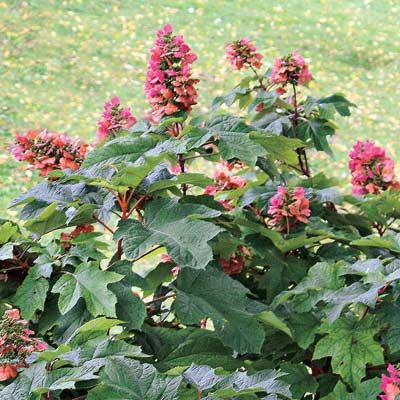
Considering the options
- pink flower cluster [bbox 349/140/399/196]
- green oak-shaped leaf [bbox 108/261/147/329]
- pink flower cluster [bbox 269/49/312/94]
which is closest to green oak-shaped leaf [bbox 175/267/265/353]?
green oak-shaped leaf [bbox 108/261/147/329]

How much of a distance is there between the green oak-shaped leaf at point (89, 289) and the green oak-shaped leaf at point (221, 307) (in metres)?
0.21

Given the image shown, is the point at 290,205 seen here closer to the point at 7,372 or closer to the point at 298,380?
the point at 298,380

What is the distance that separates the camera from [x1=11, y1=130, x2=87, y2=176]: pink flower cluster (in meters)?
2.40

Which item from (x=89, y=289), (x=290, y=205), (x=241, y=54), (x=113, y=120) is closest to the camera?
(x=89, y=289)

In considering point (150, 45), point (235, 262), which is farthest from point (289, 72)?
point (150, 45)

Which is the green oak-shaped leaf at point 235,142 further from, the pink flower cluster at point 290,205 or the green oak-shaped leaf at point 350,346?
the green oak-shaped leaf at point 350,346

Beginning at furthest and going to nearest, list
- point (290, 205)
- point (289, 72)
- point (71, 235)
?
point (289, 72) < point (290, 205) < point (71, 235)

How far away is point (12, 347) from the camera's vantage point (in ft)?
5.25

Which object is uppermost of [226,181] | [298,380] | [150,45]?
[226,181]

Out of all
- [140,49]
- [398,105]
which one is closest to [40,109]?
[140,49]

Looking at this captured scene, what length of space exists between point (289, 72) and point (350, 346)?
142cm

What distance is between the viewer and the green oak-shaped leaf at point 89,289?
1.91 m

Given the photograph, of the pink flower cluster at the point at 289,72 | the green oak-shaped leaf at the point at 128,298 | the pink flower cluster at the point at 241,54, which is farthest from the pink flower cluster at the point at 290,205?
the pink flower cluster at the point at 241,54

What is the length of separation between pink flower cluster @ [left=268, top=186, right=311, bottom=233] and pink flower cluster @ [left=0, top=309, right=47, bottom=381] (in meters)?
1.04
